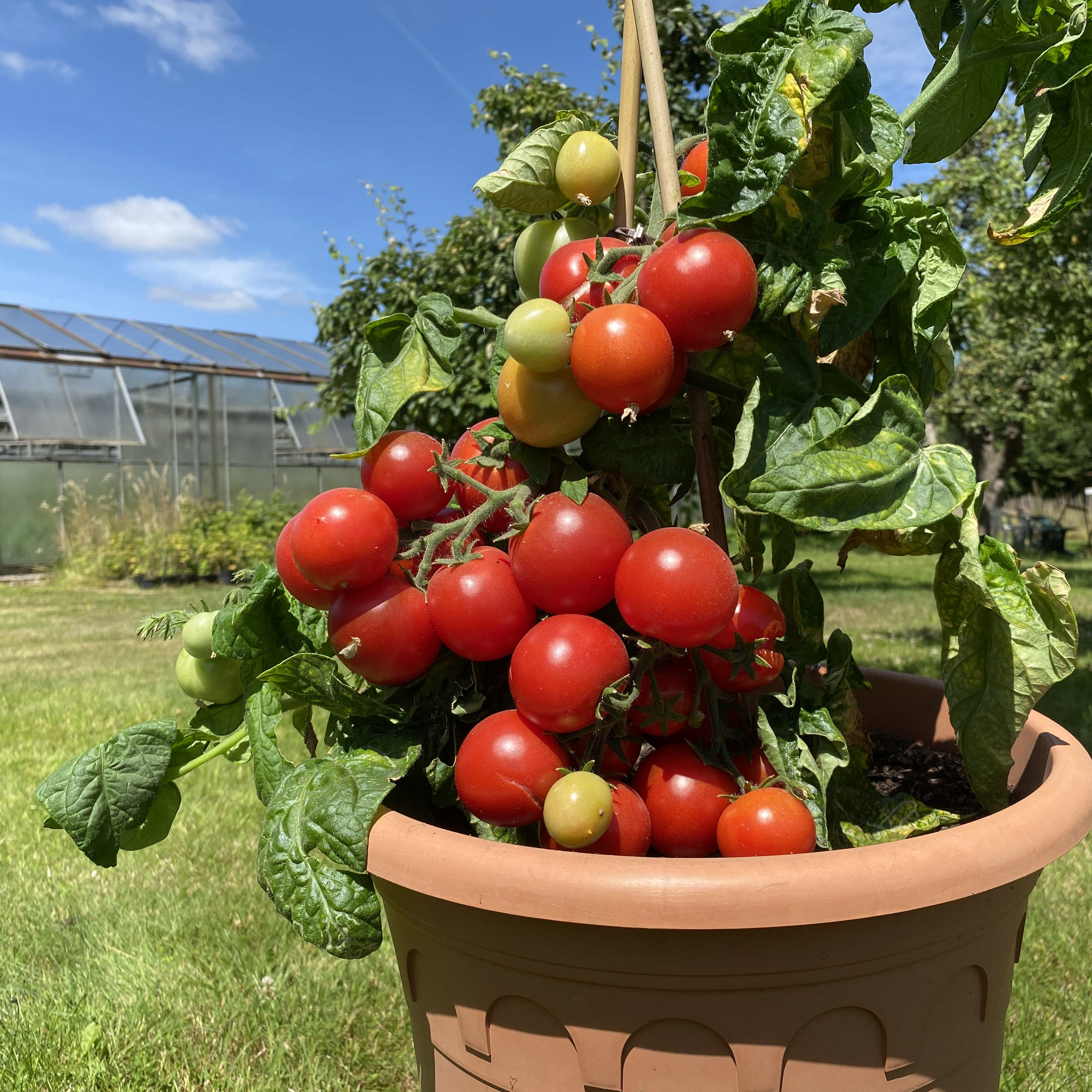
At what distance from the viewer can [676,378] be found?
0.81 meters

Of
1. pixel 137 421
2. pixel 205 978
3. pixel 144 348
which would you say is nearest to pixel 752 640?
pixel 205 978

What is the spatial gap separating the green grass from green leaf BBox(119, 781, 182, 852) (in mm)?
596

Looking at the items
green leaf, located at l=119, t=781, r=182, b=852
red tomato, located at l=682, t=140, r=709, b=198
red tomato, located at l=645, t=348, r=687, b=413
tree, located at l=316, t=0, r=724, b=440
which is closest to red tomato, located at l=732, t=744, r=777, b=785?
red tomato, located at l=645, t=348, r=687, b=413

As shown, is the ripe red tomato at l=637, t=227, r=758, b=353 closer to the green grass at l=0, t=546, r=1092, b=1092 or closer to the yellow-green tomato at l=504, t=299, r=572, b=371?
the yellow-green tomato at l=504, t=299, r=572, b=371

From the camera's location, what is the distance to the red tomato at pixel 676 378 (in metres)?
0.80

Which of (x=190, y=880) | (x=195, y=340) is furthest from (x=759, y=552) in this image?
(x=195, y=340)

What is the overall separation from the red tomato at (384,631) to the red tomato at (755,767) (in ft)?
1.02

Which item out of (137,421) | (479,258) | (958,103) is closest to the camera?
(958,103)

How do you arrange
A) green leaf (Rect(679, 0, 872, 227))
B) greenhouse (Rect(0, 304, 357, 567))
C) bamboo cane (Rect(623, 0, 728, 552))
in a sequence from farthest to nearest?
greenhouse (Rect(0, 304, 357, 567)) < bamboo cane (Rect(623, 0, 728, 552)) < green leaf (Rect(679, 0, 872, 227))

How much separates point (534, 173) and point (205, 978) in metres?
1.58

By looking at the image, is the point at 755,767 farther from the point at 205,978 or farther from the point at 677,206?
the point at 205,978

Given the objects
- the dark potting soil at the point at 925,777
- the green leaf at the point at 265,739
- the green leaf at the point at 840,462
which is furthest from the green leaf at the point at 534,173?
the dark potting soil at the point at 925,777

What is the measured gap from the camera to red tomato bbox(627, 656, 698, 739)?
2.61ft

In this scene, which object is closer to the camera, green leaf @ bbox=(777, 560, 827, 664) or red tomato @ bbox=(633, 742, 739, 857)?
red tomato @ bbox=(633, 742, 739, 857)
